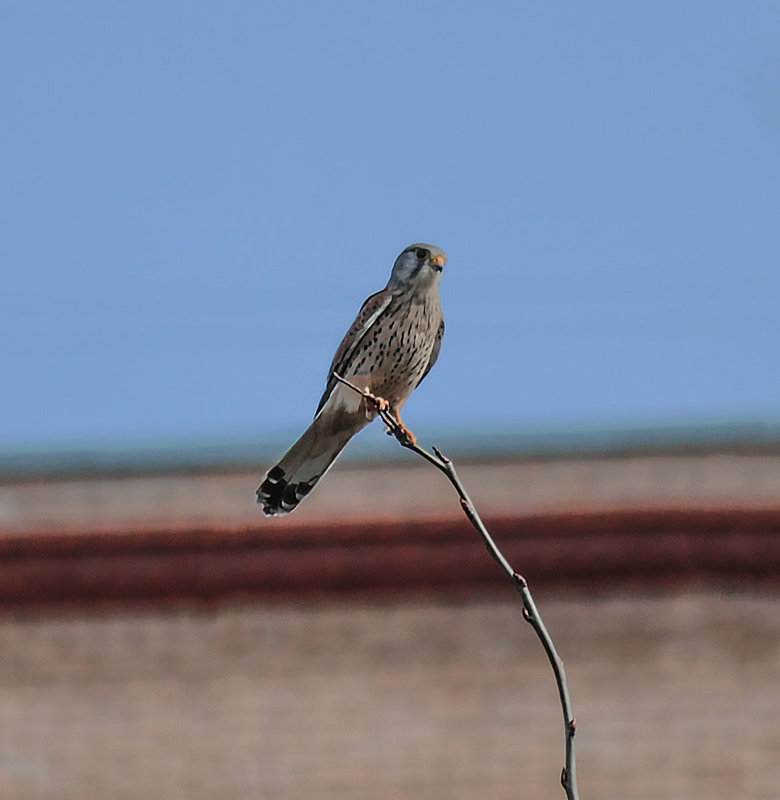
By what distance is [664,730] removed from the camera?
8.62 meters

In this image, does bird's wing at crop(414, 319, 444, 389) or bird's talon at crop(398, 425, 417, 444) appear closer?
bird's talon at crop(398, 425, 417, 444)

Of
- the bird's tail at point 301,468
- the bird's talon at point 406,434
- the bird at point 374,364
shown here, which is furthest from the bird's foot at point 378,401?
the bird's tail at point 301,468

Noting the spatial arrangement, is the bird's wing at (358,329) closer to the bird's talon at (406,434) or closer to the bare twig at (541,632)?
the bird's talon at (406,434)

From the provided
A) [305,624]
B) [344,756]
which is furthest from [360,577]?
[344,756]

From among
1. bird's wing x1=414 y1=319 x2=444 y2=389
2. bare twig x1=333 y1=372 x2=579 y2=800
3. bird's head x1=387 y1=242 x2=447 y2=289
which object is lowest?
bare twig x1=333 y1=372 x2=579 y2=800

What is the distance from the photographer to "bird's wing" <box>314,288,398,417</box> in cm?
531

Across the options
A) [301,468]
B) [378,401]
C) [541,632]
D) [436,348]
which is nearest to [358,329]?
[436,348]

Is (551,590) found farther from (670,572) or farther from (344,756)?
(344,756)

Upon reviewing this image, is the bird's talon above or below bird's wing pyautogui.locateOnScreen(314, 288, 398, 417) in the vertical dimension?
below

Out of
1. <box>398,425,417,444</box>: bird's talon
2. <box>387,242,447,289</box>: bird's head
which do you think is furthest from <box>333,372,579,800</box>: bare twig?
<box>387,242,447,289</box>: bird's head

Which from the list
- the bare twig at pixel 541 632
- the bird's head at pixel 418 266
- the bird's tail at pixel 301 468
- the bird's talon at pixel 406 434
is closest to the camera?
the bare twig at pixel 541 632

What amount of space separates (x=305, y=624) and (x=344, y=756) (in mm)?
764

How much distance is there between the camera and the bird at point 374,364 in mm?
5230

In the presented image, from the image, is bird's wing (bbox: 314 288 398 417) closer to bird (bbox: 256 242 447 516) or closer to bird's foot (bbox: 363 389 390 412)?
bird (bbox: 256 242 447 516)
